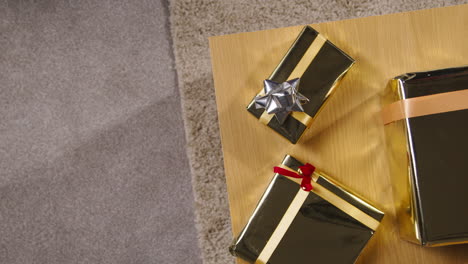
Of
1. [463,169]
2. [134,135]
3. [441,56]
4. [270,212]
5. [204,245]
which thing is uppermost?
[441,56]

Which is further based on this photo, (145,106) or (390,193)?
(145,106)

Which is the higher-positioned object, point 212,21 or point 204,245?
point 212,21

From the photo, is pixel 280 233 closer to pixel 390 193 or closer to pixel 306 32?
pixel 390 193

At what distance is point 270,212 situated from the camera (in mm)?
574

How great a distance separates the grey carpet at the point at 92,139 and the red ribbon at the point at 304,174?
0.45 meters

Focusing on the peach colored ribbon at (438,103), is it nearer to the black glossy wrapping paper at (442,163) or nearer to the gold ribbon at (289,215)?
the black glossy wrapping paper at (442,163)

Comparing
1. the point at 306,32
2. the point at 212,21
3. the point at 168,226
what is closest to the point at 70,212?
the point at 168,226

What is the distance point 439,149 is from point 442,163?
2cm

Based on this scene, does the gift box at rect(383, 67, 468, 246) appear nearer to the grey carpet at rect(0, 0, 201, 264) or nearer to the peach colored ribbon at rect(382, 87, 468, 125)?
the peach colored ribbon at rect(382, 87, 468, 125)

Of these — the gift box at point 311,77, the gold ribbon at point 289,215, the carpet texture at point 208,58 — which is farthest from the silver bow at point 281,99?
the carpet texture at point 208,58

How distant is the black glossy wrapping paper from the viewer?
52cm

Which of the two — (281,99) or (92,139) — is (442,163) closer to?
(281,99)

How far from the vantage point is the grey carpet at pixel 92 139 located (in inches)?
39.0

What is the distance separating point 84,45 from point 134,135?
0.97 ft
